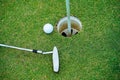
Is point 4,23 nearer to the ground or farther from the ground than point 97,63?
farther from the ground

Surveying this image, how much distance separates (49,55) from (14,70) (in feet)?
1.18

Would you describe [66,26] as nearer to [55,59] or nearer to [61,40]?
[61,40]

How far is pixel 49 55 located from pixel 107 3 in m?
0.84

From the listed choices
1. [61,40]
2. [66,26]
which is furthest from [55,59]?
[66,26]

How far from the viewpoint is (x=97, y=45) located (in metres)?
3.04

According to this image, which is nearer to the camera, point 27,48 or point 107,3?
Result: point 27,48

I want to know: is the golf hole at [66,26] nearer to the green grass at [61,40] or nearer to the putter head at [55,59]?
the green grass at [61,40]

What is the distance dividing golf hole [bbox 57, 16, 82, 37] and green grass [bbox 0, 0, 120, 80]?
5 centimetres

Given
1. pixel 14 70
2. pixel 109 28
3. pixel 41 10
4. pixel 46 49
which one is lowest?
pixel 14 70

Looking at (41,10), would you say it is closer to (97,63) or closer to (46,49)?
(46,49)

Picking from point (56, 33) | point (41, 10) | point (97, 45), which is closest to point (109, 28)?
point (97, 45)

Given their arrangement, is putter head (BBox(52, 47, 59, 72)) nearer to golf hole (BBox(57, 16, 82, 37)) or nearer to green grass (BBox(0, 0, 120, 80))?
green grass (BBox(0, 0, 120, 80))

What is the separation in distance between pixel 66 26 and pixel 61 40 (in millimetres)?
237

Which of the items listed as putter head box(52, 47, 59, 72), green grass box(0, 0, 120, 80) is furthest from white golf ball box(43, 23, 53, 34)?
putter head box(52, 47, 59, 72)
